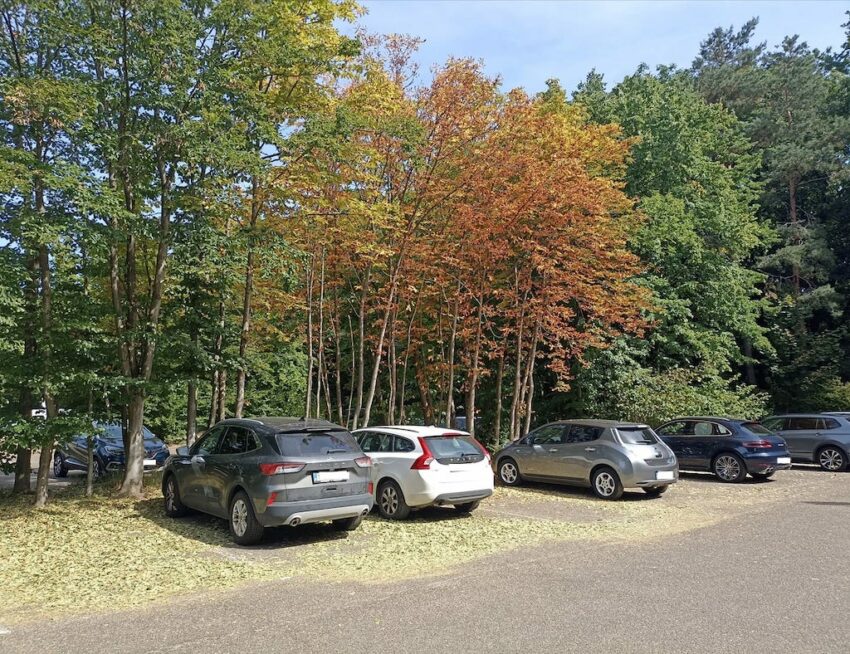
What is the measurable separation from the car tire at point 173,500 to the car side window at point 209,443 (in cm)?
63

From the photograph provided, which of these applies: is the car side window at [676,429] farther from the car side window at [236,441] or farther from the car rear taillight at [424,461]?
the car side window at [236,441]

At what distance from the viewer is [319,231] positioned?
14172mm

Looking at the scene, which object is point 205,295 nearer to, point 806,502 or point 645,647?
point 645,647

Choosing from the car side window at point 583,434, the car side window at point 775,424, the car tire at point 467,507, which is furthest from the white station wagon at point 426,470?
the car side window at point 775,424

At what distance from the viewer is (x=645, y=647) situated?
15.3 feet

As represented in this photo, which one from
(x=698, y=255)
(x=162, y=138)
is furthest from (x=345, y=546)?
(x=698, y=255)

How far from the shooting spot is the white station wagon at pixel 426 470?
9.63 m

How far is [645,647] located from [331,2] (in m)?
12.2

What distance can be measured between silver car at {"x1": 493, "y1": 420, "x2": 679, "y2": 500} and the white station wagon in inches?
112

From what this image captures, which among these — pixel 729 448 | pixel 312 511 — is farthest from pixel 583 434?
pixel 312 511

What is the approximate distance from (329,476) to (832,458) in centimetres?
1480

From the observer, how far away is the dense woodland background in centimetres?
991

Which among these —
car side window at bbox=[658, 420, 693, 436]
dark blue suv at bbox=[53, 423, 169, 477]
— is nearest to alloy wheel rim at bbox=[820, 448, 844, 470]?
car side window at bbox=[658, 420, 693, 436]

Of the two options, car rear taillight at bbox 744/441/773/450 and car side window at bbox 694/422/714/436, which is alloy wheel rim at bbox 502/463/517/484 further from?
car rear taillight at bbox 744/441/773/450
